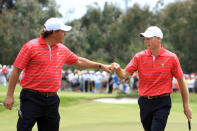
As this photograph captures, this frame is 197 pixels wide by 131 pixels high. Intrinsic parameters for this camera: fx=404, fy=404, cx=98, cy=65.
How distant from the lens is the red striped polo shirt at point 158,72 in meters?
6.79

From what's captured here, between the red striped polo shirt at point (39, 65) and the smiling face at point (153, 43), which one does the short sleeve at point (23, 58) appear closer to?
the red striped polo shirt at point (39, 65)

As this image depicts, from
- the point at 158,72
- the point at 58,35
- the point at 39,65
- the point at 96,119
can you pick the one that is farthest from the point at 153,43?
the point at 96,119

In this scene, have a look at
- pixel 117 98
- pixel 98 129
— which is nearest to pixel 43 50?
pixel 98 129

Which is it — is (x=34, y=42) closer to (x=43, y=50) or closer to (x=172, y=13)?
(x=43, y=50)

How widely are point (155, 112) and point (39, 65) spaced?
2.13 metres

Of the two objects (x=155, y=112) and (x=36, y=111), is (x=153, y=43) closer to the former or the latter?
(x=155, y=112)

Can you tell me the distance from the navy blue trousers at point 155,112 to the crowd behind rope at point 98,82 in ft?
66.3

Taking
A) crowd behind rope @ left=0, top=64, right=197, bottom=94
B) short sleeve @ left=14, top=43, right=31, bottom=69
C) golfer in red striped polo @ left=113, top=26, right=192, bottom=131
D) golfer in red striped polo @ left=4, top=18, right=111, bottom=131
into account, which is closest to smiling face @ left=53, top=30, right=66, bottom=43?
golfer in red striped polo @ left=4, top=18, right=111, bottom=131

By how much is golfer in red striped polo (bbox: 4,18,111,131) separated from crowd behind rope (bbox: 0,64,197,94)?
69.3 feet

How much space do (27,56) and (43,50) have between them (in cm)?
27

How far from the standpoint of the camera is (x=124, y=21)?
53.0 m

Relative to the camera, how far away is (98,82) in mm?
30453

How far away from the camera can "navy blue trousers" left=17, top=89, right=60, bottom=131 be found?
5.90m

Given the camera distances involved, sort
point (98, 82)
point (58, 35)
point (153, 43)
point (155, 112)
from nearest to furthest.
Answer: point (58, 35), point (155, 112), point (153, 43), point (98, 82)
